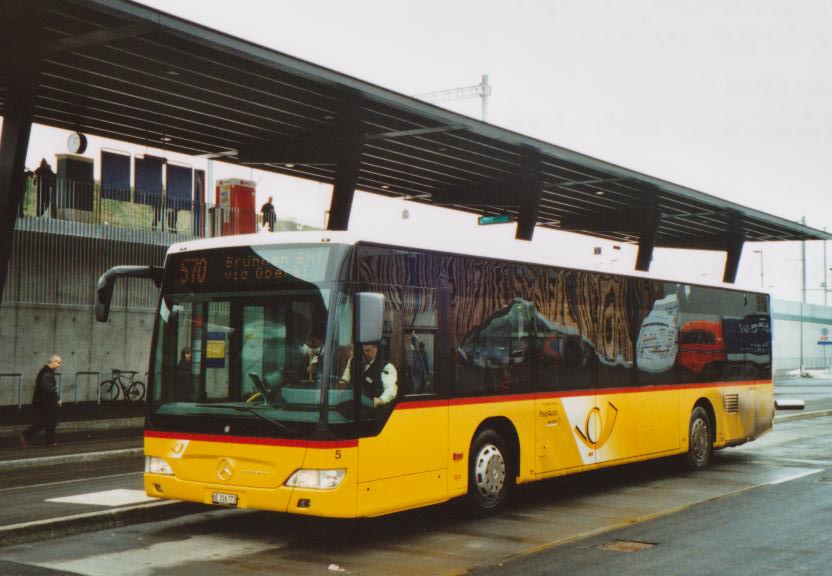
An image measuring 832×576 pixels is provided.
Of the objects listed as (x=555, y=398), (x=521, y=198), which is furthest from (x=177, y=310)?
(x=521, y=198)

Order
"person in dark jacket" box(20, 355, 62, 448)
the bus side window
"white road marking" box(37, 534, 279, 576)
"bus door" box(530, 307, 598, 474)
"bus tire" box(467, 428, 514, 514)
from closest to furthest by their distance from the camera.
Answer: "white road marking" box(37, 534, 279, 576) → the bus side window → "bus tire" box(467, 428, 514, 514) → "bus door" box(530, 307, 598, 474) → "person in dark jacket" box(20, 355, 62, 448)

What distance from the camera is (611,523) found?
10312mm

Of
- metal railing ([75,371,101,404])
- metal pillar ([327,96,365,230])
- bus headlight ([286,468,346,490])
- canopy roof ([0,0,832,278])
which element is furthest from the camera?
metal railing ([75,371,101,404])

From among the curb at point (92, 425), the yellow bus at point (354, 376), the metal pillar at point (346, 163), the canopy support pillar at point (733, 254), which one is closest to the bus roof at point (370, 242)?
the yellow bus at point (354, 376)

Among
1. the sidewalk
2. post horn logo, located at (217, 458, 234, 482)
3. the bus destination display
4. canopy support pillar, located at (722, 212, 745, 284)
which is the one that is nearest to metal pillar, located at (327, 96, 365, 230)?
the sidewalk

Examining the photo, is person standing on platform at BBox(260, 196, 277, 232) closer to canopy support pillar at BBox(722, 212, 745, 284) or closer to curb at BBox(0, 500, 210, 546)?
canopy support pillar at BBox(722, 212, 745, 284)

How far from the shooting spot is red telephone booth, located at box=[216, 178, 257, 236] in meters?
31.3

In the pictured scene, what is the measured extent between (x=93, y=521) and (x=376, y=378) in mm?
3218

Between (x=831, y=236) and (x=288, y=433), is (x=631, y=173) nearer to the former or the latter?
(x=831, y=236)

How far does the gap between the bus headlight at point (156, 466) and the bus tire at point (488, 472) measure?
9.90ft

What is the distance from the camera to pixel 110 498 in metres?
11.1

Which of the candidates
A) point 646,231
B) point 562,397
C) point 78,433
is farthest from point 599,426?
point 646,231

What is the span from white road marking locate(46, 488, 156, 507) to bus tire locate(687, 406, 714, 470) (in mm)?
7955

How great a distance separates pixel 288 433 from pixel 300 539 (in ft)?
4.67
